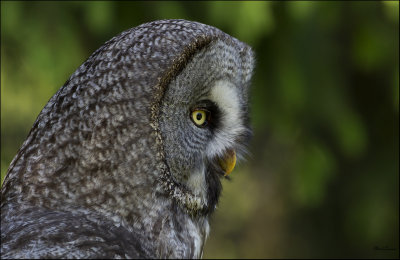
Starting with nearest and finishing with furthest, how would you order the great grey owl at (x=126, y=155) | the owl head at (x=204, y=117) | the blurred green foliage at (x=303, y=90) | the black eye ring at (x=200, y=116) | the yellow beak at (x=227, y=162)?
the great grey owl at (x=126, y=155)
the owl head at (x=204, y=117)
the black eye ring at (x=200, y=116)
the yellow beak at (x=227, y=162)
the blurred green foliage at (x=303, y=90)

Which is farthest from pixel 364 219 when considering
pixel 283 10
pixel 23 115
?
pixel 23 115

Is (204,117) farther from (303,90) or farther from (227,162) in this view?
(303,90)

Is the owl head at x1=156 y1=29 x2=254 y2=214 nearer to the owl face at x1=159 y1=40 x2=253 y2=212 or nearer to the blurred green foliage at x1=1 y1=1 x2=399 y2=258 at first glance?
the owl face at x1=159 y1=40 x2=253 y2=212

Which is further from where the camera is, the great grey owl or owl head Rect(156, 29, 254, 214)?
owl head Rect(156, 29, 254, 214)

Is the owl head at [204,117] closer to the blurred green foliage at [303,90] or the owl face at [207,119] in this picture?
the owl face at [207,119]

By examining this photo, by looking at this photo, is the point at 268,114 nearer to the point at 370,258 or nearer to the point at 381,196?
the point at 381,196

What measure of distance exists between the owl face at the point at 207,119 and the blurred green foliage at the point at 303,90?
0.98 meters

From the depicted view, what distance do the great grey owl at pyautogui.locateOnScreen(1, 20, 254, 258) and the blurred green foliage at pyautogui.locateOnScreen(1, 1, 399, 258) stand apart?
1.25 m

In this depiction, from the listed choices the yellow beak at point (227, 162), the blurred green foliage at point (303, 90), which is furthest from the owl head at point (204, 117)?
the blurred green foliage at point (303, 90)

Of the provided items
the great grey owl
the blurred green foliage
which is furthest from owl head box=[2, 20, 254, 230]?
the blurred green foliage

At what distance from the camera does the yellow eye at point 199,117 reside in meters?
2.32

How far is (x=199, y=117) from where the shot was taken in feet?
7.70

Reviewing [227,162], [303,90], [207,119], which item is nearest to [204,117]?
[207,119]

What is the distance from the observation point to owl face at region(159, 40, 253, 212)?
2.21m
